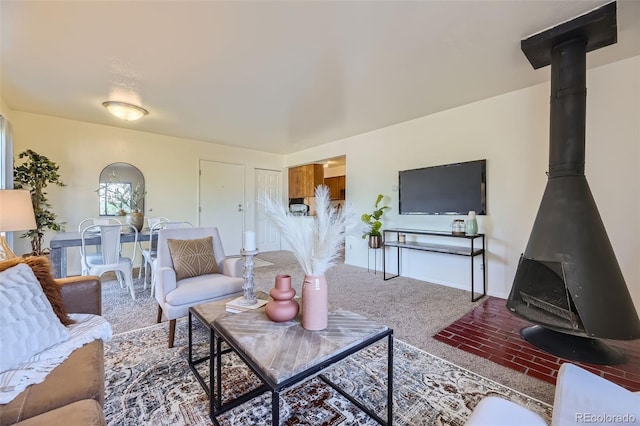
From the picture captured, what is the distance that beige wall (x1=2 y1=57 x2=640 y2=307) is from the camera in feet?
8.22

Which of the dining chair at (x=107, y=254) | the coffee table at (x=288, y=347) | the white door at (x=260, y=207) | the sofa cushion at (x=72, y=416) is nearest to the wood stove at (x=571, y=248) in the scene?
the coffee table at (x=288, y=347)

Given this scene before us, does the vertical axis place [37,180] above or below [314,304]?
above

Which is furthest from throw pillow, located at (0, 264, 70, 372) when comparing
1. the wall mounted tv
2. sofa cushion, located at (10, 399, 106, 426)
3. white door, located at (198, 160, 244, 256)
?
white door, located at (198, 160, 244, 256)

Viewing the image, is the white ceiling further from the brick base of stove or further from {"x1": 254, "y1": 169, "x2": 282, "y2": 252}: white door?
{"x1": 254, "y1": 169, "x2": 282, "y2": 252}: white door

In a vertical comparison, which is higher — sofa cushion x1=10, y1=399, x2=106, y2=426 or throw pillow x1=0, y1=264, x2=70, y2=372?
throw pillow x1=0, y1=264, x2=70, y2=372

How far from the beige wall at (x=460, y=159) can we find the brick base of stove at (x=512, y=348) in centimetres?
80

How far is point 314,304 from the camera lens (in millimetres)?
1329

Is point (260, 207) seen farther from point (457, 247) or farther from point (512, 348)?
point (512, 348)

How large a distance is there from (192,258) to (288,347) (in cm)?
166

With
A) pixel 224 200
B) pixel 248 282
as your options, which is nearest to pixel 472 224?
pixel 248 282

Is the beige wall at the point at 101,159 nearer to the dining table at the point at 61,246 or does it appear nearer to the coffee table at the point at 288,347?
the dining table at the point at 61,246

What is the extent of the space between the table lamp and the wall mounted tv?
158 inches

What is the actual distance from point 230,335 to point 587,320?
2.26m

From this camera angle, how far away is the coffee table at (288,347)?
102 centimetres
